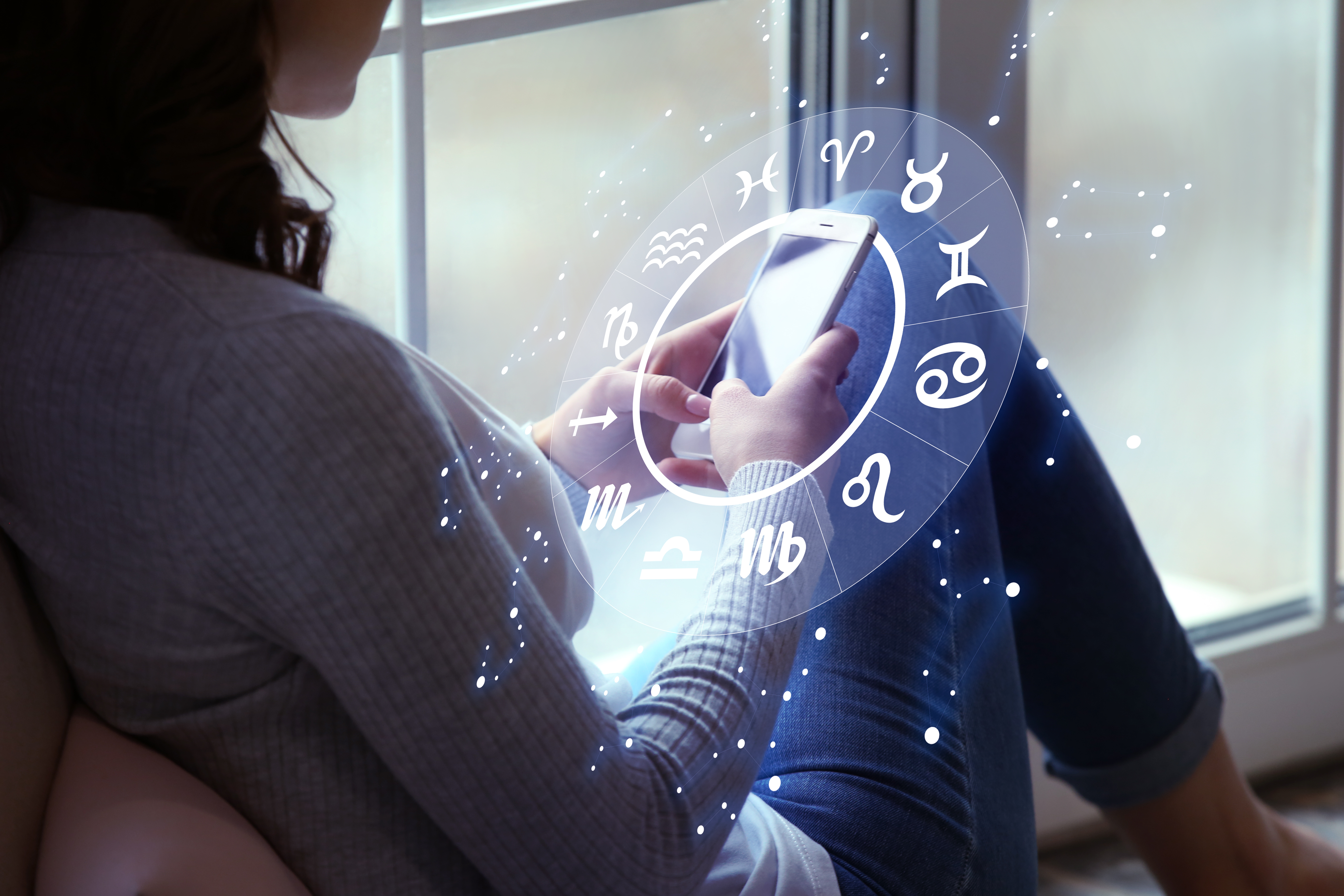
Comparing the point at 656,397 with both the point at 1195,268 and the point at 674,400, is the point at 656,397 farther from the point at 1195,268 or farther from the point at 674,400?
the point at 1195,268

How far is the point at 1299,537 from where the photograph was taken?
1335 millimetres

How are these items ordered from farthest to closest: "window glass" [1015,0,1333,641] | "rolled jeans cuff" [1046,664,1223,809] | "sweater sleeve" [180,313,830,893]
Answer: "rolled jeans cuff" [1046,664,1223,809], "window glass" [1015,0,1333,641], "sweater sleeve" [180,313,830,893]

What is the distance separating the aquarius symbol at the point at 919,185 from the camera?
0.57 meters

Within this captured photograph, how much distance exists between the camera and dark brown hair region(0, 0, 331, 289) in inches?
17.7

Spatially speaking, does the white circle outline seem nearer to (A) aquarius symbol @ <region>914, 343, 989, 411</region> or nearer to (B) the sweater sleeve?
(A) aquarius symbol @ <region>914, 343, 989, 411</region>

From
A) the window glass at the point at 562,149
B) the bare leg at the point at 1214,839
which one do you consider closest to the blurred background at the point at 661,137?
the window glass at the point at 562,149

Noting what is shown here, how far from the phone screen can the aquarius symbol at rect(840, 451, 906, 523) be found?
0.22ft

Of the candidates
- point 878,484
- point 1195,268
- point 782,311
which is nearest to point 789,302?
point 782,311

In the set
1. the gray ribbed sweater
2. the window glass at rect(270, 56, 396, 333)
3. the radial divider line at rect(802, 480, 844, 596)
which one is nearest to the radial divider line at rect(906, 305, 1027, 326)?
the radial divider line at rect(802, 480, 844, 596)

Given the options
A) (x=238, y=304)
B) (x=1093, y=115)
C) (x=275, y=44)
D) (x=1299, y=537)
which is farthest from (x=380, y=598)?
(x=1299, y=537)

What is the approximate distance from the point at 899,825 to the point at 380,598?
1.11ft

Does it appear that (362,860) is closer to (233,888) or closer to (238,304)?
(233,888)

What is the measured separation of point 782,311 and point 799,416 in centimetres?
7

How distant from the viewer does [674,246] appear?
62cm
